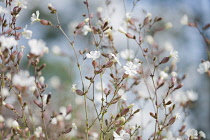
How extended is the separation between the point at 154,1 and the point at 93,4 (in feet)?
10.1

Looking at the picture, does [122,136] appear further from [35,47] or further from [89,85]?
[35,47]

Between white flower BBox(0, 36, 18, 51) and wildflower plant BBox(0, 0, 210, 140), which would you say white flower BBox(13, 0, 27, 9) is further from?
white flower BBox(0, 36, 18, 51)

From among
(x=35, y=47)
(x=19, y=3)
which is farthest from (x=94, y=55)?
(x=19, y=3)

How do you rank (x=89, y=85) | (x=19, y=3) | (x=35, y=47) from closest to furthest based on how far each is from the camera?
(x=35, y=47) < (x=89, y=85) < (x=19, y=3)

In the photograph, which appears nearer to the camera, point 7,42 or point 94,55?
point 7,42

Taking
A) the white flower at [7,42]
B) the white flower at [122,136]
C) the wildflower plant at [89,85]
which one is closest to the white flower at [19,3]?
the wildflower plant at [89,85]

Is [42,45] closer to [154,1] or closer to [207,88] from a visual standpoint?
[207,88]

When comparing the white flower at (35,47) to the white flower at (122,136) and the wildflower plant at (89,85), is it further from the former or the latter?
the white flower at (122,136)

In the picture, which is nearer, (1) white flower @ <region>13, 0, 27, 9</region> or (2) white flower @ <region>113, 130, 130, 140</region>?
(2) white flower @ <region>113, 130, 130, 140</region>

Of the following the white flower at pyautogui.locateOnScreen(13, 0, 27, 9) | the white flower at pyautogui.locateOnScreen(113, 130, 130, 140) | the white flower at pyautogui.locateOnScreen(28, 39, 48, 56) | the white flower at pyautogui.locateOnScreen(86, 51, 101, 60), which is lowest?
the white flower at pyautogui.locateOnScreen(113, 130, 130, 140)

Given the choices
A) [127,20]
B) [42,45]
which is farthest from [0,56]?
[127,20]

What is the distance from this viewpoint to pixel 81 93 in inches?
51.9

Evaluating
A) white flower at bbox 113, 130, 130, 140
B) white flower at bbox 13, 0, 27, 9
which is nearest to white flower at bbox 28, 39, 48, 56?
white flower at bbox 13, 0, 27, 9

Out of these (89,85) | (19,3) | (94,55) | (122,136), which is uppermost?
(19,3)
